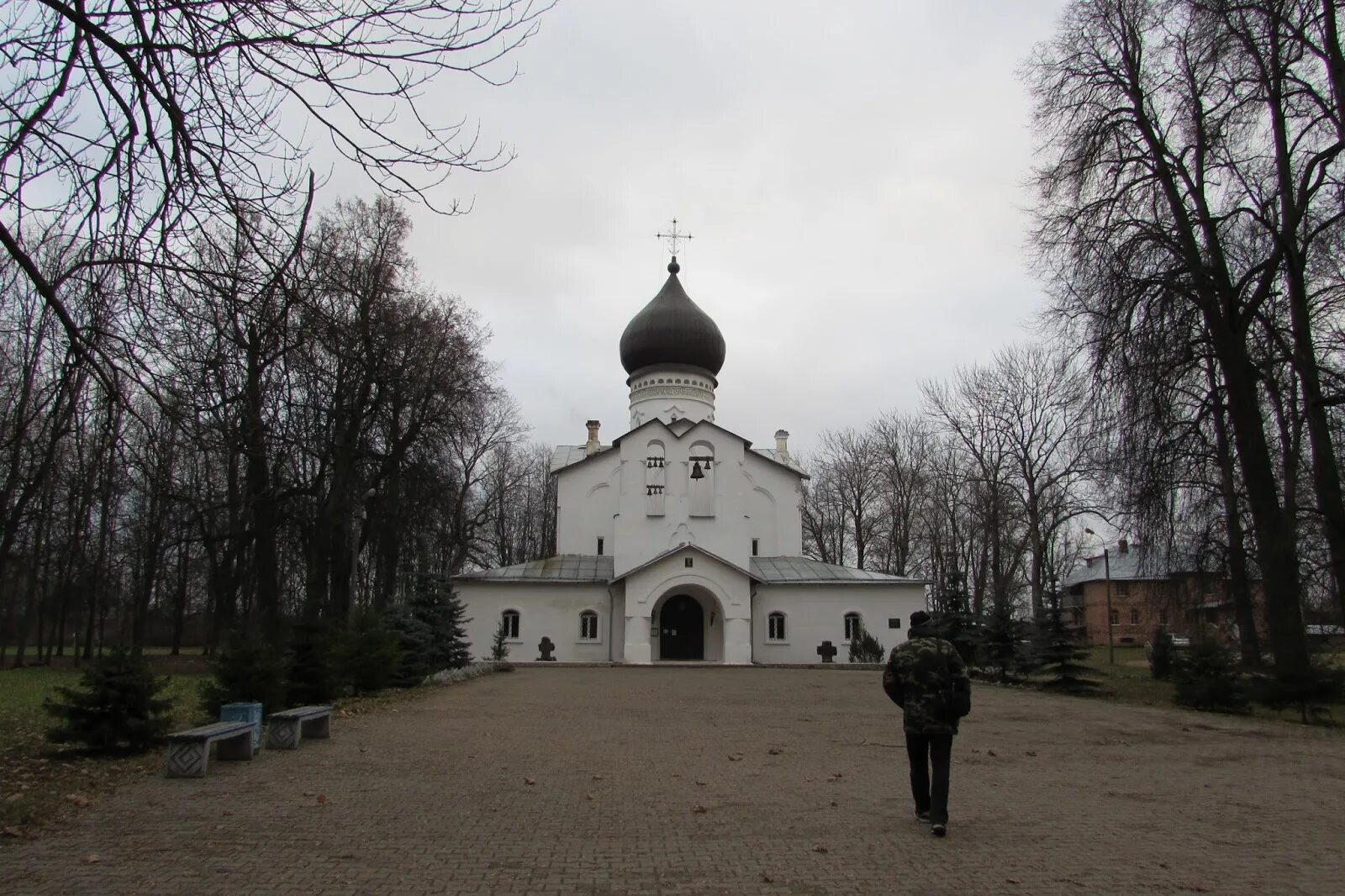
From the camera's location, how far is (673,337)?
38.5 m

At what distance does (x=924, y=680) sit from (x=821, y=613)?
26978 millimetres

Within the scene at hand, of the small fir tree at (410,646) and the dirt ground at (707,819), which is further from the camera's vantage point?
the small fir tree at (410,646)

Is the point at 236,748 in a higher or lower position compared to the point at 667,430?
lower

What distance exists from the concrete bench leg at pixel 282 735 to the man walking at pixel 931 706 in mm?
6891

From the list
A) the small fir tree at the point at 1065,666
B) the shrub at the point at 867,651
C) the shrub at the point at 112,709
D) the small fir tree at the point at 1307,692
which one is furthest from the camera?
the shrub at the point at 867,651

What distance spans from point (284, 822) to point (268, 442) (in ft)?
11.0

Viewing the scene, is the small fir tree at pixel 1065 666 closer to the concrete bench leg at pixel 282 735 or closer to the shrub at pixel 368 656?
the shrub at pixel 368 656

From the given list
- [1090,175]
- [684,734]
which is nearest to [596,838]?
[684,734]

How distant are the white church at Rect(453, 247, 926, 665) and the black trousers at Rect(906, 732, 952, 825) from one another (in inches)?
965

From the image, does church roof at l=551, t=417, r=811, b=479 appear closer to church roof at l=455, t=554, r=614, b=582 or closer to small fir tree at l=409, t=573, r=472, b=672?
church roof at l=455, t=554, r=614, b=582

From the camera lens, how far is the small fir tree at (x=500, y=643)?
2975 centimetres

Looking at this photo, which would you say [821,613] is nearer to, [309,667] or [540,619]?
[540,619]

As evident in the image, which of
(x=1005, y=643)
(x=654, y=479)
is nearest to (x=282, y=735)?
(x=1005, y=643)

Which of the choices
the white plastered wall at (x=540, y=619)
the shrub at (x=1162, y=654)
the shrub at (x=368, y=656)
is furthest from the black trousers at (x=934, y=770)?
the white plastered wall at (x=540, y=619)
